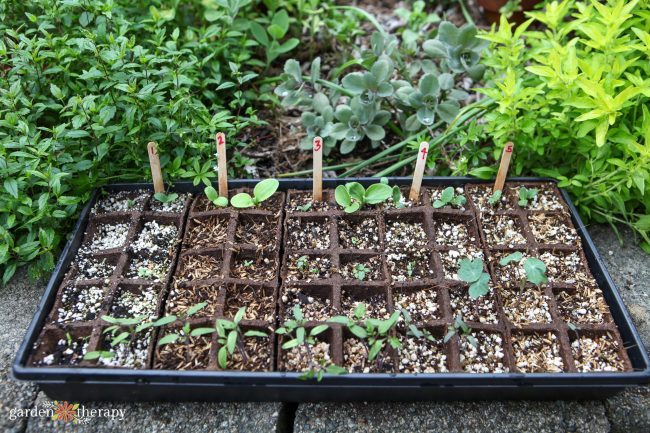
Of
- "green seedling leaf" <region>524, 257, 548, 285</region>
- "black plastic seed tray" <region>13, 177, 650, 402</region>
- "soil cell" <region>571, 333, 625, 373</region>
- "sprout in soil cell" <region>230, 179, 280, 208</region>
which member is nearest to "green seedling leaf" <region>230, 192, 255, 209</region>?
"sprout in soil cell" <region>230, 179, 280, 208</region>

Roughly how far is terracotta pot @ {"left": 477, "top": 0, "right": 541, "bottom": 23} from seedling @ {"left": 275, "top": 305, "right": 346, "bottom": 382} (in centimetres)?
197

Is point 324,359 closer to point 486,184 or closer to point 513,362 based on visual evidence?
point 513,362

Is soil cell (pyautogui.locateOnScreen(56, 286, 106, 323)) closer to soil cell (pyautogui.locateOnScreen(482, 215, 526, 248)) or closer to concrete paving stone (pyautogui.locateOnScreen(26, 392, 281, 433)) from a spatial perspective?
concrete paving stone (pyautogui.locateOnScreen(26, 392, 281, 433))

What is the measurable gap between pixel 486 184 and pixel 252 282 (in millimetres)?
899

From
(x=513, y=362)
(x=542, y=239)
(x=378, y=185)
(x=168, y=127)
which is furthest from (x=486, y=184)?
(x=168, y=127)

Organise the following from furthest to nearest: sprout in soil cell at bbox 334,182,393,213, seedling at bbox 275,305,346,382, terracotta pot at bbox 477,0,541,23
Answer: terracotta pot at bbox 477,0,541,23 < sprout in soil cell at bbox 334,182,393,213 < seedling at bbox 275,305,346,382

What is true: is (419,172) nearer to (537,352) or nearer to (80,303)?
(537,352)

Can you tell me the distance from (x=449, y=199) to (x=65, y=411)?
1.30 metres

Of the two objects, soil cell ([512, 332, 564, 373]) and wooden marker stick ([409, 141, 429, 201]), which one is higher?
wooden marker stick ([409, 141, 429, 201])

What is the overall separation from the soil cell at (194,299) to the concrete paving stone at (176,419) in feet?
0.83

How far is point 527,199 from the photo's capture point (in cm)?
196

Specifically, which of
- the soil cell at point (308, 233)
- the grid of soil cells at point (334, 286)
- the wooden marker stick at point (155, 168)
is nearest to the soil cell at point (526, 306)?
the grid of soil cells at point (334, 286)

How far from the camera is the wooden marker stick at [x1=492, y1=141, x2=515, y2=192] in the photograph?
190 centimetres

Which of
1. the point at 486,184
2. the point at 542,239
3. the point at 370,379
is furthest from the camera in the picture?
the point at 486,184
